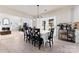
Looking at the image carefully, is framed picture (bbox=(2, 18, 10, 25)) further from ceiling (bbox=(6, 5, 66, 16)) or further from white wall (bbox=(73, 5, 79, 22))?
white wall (bbox=(73, 5, 79, 22))

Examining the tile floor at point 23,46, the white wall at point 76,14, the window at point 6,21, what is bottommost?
the tile floor at point 23,46

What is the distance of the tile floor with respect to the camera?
8.66 ft

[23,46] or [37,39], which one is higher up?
[37,39]

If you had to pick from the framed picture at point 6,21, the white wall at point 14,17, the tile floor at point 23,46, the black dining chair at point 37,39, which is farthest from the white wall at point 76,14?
the framed picture at point 6,21

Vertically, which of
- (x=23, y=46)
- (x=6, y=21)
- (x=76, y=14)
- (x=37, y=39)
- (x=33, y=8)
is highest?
(x=33, y=8)

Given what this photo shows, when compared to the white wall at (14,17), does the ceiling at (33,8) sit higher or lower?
higher

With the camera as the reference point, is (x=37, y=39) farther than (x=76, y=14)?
Yes

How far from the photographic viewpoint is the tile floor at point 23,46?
2.64 metres

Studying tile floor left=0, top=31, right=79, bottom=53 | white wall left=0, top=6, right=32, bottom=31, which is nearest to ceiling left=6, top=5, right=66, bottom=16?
white wall left=0, top=6, right=32, bottom=31

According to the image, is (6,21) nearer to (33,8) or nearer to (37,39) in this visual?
(33,8)

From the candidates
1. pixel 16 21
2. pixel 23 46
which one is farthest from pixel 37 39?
pixel 16 21

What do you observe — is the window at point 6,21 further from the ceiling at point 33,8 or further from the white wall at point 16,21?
the ceiling at point 33,8

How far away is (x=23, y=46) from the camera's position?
268 cm
